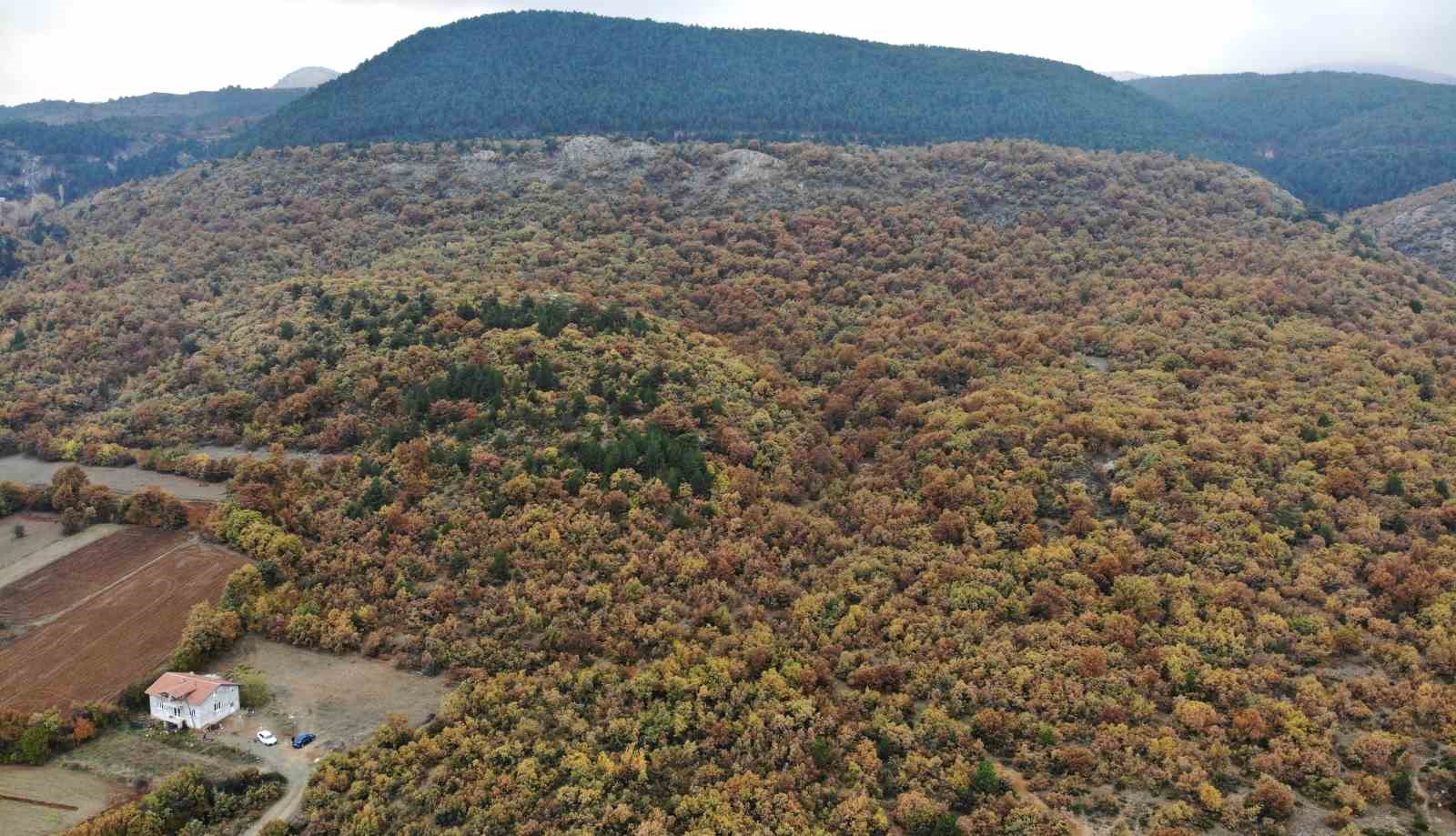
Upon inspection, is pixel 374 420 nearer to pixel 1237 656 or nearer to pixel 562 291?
pixel 562 291

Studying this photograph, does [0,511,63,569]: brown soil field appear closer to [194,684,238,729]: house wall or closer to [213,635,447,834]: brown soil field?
[213,635,447,834]: brown soil field

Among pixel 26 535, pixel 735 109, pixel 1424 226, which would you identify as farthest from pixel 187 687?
pixel 1424 226

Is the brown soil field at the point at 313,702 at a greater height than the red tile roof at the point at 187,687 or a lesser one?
lesser

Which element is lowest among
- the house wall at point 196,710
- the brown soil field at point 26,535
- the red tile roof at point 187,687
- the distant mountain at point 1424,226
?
the house wall at point 196,710

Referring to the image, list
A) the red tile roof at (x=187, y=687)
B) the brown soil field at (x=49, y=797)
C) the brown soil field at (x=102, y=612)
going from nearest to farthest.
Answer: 1. the brown soil field at (x=49, y=797)
2. the red tile roof at (x=187, y=687)
3. the brown soil field at (x=102, y=612)

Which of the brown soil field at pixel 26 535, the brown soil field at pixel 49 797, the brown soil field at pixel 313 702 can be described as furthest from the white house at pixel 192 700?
the brown soil field at pixel 26 535

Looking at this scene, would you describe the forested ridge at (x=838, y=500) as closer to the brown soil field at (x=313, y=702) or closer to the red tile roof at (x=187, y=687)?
the brown soil field at (x=313, y=702)

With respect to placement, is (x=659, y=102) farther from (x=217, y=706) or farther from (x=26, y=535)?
(x=217, y=706)
